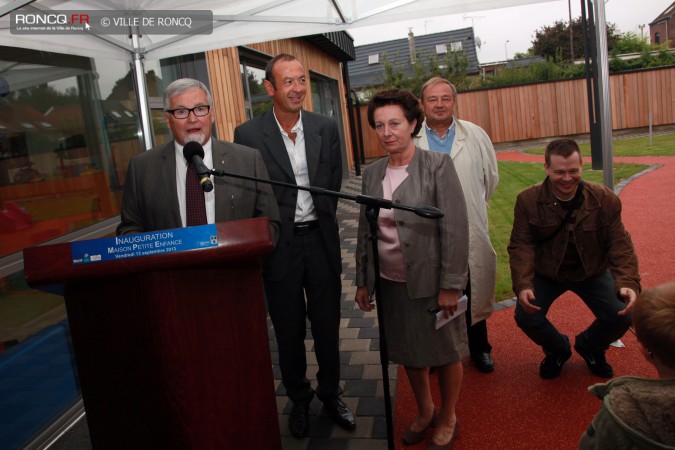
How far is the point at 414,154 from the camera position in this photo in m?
2.65

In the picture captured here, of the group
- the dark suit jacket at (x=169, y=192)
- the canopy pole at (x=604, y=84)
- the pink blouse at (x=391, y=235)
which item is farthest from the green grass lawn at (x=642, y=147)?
the dark suit jacket at (x=169, y=192)

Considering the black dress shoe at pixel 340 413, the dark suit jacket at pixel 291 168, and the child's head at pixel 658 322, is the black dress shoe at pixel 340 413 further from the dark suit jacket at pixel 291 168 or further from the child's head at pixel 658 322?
the child's head at pixel 658 322

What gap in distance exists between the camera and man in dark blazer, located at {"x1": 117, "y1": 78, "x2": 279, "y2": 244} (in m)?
2.27

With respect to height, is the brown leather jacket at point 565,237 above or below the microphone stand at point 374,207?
below

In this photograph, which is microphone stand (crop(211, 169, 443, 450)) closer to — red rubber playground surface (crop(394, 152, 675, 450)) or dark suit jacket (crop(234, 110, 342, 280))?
dark suit jacket (crop(234, 110, 342, 280))

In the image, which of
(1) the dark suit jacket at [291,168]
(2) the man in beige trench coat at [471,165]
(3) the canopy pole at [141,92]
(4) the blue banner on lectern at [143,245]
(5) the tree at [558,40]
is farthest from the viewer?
(5) the tree at [558,40]

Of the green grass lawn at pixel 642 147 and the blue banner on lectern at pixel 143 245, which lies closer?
the blue banner on lectern at pixel 143 245

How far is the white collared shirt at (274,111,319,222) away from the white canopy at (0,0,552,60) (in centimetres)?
137

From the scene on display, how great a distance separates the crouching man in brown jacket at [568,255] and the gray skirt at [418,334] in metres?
0.71

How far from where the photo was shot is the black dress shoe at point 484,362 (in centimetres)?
361

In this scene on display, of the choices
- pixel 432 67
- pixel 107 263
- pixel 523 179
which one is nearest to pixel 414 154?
pixel 107 263

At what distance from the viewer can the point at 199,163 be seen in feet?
6.03

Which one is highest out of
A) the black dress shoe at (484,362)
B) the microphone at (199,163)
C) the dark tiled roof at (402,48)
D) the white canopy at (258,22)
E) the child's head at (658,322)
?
the dark tiled roof at (402,48)

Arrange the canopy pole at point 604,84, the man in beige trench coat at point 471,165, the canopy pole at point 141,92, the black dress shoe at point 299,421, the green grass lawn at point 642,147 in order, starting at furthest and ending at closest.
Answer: the green grass lawn at point 642,147 < the canopy pole at point 141,92 < the canopy pole at point 604,84 < the man in beige trench coat at point 471,165 < the black dress shoe at point 299,421
